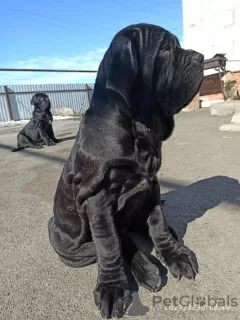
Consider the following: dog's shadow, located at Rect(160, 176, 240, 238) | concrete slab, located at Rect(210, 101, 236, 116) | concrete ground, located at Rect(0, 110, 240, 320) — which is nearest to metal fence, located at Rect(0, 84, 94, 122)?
concrete slab, located at Rect(210, 101, 236, 116)

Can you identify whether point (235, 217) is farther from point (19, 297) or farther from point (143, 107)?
point (19, 297)

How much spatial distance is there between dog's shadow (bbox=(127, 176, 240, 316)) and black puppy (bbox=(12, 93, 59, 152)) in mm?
4662

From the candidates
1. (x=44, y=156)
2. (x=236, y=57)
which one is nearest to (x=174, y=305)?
(x=44, y=156)

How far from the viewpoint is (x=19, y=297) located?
185cm

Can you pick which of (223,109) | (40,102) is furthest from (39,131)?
(223,109)

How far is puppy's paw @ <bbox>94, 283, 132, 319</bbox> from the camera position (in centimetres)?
162

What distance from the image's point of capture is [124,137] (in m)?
1.67

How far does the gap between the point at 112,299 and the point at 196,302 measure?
455 millimetres

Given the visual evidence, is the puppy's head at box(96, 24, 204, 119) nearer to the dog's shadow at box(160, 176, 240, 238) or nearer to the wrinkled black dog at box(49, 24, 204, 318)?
the wrinkled black dog at box(49, 24, 204, 318)

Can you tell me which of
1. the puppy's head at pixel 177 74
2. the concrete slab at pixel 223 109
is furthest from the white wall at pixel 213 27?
the puppy's head at pixel 177 74

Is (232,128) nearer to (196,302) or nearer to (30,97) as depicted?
(196,302)

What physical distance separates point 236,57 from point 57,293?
45.0 ft

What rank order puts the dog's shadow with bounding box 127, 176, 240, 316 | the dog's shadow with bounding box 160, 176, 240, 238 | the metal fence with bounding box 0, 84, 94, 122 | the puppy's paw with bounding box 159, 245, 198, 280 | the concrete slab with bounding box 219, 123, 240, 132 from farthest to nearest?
the metal fence with bounding box 0, 84, 94, 122 → the concrete slab with bounding box 219, 123, 240, 132 → the dog's shadow with bounding box 160, 176, 240, 238 → the dog's shadow with bounding box 127, 176, 240, 316 → the puppy's paw with bounding box 159, 245, 198, 280

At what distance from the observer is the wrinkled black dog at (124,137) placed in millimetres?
1639
